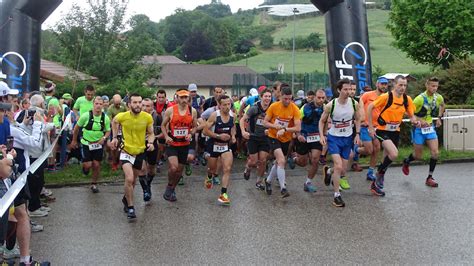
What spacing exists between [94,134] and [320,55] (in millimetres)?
71909

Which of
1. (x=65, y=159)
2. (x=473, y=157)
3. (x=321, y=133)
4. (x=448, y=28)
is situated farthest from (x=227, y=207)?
(x=448, y=28)

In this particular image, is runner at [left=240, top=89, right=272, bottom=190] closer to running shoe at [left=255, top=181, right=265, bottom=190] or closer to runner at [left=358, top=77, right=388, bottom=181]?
running shoe at [left=255, top=181, right=265, bottom=190]

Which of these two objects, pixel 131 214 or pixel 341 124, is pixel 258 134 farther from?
pixel 131 214

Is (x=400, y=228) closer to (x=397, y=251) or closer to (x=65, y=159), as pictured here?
(x=397, y=251)

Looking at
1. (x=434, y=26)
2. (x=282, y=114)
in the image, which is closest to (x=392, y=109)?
(x=282, y=114)

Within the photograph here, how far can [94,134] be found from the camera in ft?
37.8

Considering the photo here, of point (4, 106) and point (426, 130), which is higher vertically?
point (4, 106)

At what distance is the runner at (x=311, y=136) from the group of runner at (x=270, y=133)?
2 cm

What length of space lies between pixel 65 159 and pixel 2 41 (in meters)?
2.86

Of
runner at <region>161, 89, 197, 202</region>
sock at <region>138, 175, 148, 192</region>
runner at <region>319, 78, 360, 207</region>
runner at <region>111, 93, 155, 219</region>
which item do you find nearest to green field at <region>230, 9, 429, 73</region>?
runner at <region>319, 78, 360, 207</region>

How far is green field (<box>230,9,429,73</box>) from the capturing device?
226 feet

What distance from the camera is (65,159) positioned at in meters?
14.4

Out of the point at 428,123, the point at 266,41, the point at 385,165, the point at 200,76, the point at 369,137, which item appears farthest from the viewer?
the point at 266,41

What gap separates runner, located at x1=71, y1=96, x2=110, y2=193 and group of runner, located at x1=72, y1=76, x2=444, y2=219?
0.7 inches
